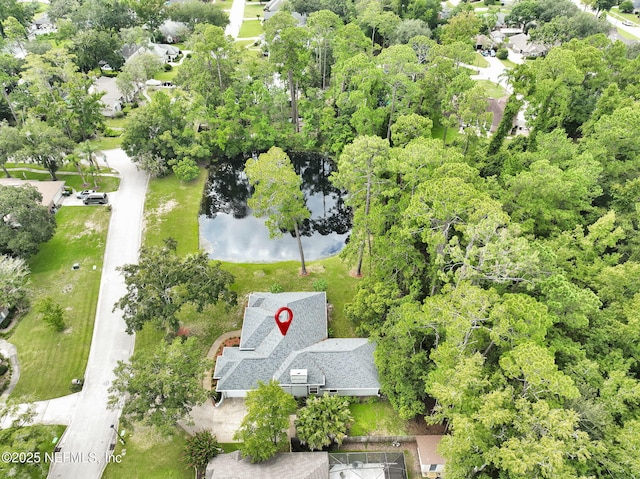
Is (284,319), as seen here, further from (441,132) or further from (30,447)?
(441,132)

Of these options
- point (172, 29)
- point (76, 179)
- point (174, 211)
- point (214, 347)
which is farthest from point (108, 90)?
point (214, 347)

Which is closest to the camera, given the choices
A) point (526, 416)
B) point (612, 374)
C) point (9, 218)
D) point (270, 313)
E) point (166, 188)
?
point (526, 416)

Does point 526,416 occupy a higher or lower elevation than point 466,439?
higher

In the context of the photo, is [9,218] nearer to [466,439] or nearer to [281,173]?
[281,173]

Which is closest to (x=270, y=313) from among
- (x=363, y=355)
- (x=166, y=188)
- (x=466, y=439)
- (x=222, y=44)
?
(x=363, y=355)

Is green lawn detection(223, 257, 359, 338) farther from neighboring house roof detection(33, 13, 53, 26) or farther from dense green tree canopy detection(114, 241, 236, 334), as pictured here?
neighboring house roof detection(33, 13, 53, 26)

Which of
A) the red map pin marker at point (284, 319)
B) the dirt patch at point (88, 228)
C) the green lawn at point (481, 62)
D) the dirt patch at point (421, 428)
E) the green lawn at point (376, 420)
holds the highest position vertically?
the green lawn at point (481, 62)

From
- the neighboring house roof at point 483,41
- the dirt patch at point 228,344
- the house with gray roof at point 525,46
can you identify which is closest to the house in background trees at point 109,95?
the dirt patch at point 228,344

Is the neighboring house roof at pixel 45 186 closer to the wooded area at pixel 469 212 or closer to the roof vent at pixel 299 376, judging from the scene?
the wooded area at pixel 469 212
